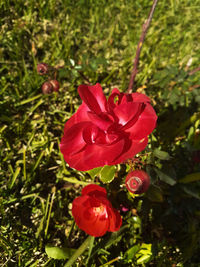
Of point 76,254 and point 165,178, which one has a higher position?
point 165,178

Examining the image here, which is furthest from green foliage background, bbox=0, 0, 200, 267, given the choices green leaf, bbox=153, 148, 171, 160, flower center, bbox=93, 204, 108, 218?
flower center, bbox=93, 204, 108, 218

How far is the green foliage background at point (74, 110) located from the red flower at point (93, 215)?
A: 139 millimetres

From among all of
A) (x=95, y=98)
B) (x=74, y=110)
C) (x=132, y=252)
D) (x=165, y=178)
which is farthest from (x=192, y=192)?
(x=74, y=110)

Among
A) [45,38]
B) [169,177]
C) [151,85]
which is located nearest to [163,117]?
[151,85]

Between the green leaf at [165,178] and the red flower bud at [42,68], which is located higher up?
the red flower bud at [42,68]

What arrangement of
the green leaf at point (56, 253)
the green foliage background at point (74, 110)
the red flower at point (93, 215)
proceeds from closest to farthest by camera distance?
the red flower at point (93, 215)
the green leaf at point (56, 253)
the green foliage background at point (74, 110)

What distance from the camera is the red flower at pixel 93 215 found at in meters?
0.99

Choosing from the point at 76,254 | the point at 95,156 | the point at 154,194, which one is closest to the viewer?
the point at 95,156

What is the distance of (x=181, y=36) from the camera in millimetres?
2221

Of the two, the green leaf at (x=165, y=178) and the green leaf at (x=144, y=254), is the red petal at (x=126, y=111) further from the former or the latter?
the green leaf at (x=144, y=254)

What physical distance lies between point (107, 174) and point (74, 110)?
3.09ft

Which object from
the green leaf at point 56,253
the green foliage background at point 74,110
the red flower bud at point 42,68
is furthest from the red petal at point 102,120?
the green leaf at point 56,253

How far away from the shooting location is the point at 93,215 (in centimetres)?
104

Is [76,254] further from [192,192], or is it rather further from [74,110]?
[74,110]
